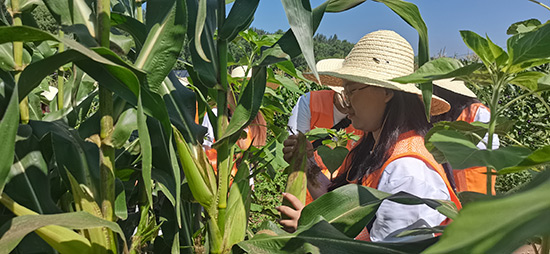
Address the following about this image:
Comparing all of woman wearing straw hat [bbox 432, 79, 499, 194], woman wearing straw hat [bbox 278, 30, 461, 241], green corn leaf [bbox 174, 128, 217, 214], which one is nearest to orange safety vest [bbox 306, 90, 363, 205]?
woman wearing straw hat [bbox 432, 79, 499, 194]

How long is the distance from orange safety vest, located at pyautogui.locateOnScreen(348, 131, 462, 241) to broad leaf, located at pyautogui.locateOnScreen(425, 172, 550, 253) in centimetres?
149

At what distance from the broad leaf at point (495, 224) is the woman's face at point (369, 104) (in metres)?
1.67

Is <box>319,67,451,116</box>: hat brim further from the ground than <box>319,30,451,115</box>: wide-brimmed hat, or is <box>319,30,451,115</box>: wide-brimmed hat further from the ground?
<box>319,30,451,115</box>: wide-brimmed hat

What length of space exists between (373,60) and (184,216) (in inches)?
45.5

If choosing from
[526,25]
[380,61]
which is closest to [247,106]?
[526,25]

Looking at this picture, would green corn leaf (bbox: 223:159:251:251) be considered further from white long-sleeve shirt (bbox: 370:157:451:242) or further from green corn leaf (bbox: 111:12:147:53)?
white long-sleeve shirt (bbox: 370:157:451:242)

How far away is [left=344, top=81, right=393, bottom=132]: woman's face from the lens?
191 cm

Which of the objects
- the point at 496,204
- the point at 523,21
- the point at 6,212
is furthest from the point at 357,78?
the point at 496,204

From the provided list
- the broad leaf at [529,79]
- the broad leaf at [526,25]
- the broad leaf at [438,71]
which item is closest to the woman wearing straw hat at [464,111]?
the broad leaf at [526,25]

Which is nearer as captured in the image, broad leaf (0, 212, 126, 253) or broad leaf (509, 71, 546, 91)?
broad leaf (0, 212, 126, 253)

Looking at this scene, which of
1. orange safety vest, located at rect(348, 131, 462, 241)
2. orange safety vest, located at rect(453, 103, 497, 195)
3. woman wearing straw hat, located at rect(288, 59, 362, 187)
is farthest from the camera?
woman wearing straw hat, located at rect(288, 59, 362, 187)

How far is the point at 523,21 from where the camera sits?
1.17 meters

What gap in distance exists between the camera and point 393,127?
1.82 m

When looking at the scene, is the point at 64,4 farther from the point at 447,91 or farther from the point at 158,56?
the point at 447,91
